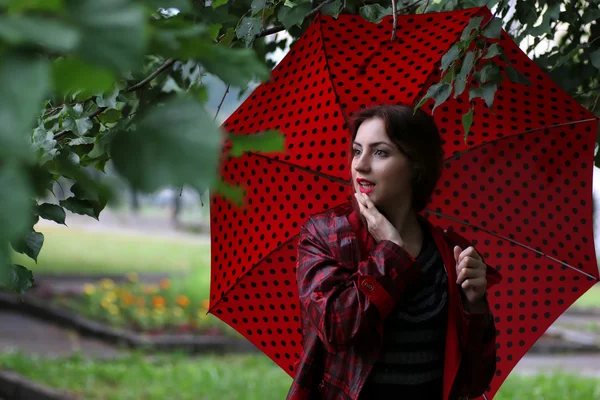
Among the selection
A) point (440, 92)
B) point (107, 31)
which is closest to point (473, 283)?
point (440, 92)

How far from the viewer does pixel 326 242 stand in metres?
1.94

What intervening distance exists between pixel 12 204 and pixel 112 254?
625 inches

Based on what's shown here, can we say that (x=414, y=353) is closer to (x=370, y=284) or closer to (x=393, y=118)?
(x=370, y=284)

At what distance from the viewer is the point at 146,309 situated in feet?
30.3

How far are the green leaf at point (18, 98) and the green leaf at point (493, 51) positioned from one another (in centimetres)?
153

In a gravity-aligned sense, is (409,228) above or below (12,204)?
above

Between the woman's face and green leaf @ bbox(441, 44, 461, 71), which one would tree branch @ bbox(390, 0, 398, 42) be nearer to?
green leaf @ bbox(441, 44, 461, 71)

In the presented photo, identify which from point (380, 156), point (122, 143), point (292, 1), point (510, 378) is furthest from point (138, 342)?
point (122, 143)

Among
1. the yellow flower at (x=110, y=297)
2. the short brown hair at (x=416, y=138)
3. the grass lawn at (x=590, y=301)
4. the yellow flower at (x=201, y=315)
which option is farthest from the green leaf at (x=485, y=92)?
the grass lawn at (x=590, y=301)

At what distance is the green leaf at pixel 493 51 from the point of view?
2.05 meters

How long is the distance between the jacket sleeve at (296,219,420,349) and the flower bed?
22.8 ft

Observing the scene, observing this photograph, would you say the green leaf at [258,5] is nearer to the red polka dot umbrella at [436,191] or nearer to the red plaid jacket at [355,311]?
the red polka dot umbrella at [436,191]

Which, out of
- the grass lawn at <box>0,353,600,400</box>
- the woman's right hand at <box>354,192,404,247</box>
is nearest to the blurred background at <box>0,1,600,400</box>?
the grass lawn at <box>0,353,600,400</box>

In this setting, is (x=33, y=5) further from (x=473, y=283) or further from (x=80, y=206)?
(x=80, y=206)
